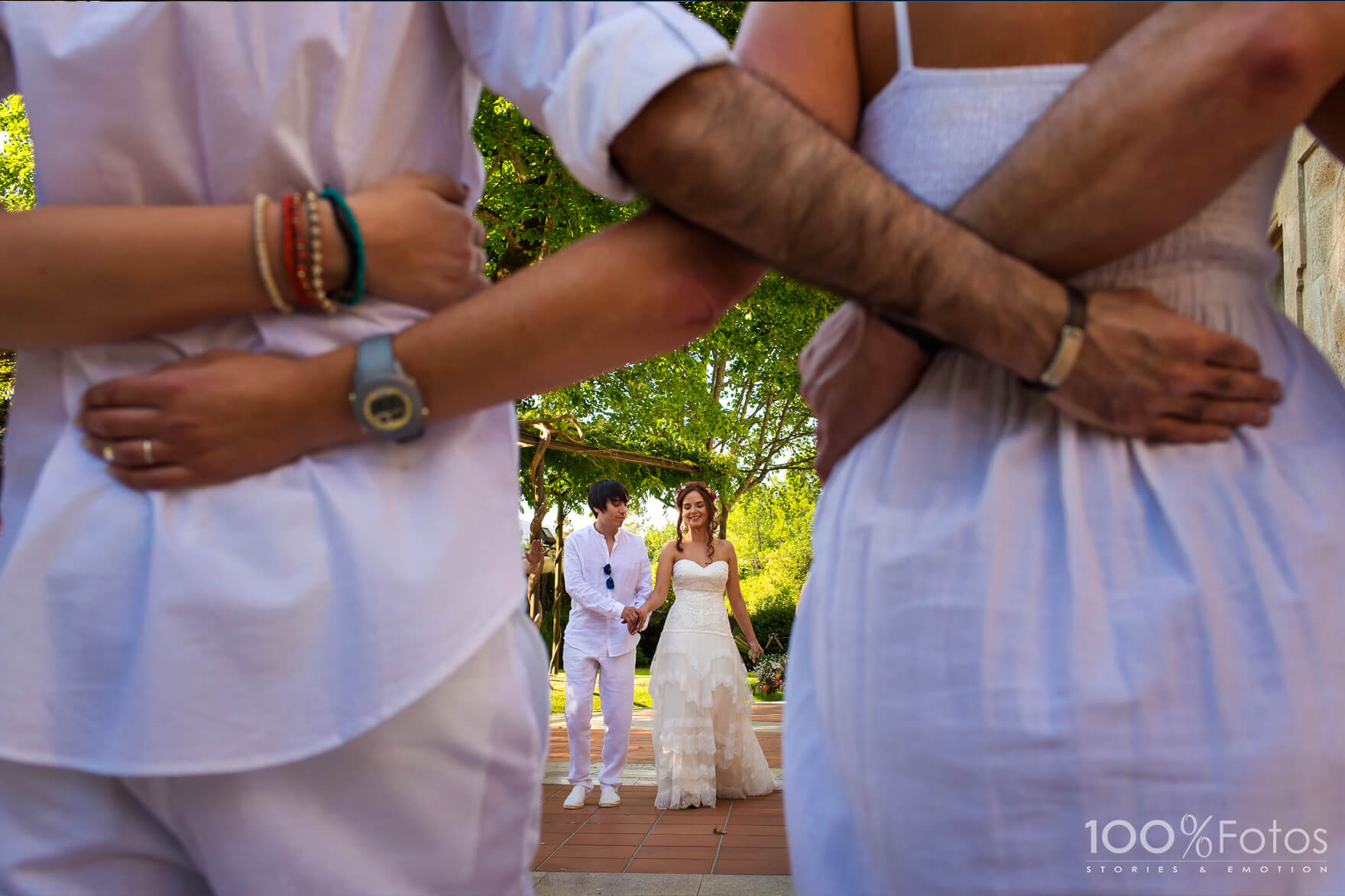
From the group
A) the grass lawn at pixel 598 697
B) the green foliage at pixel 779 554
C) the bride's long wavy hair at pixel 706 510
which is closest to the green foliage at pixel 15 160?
the grass lawn at pixel 598 697

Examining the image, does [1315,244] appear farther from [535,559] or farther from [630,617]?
[535,559]

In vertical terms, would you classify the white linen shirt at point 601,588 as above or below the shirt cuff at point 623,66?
below

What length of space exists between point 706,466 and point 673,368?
11.5 ft

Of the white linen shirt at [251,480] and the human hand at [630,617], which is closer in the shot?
the white linen shirt at [251,480]

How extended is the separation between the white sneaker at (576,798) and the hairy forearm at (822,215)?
7.14m

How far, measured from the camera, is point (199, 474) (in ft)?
3.17

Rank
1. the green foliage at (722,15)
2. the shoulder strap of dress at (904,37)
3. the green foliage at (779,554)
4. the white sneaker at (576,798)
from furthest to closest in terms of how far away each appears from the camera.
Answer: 1. the green foliage at (779,554)
2. the green foliage at (722,15)
3. the white sneaker at (576,798)
4. the shoulder strap of dress at (904,37)

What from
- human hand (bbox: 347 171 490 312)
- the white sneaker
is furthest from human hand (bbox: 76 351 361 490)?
the white sneaker

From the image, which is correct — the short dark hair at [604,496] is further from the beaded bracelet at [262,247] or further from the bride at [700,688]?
the beaded bracelet at [262,247]

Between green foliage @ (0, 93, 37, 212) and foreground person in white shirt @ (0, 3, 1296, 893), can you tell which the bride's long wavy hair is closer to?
foreground person in white shirt @ (0, 3, 1296, 893)

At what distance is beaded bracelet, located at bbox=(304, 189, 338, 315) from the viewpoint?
3.22ft

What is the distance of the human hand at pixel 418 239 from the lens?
3.32 feet

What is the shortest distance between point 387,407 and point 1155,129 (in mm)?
762

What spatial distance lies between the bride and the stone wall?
478cm
